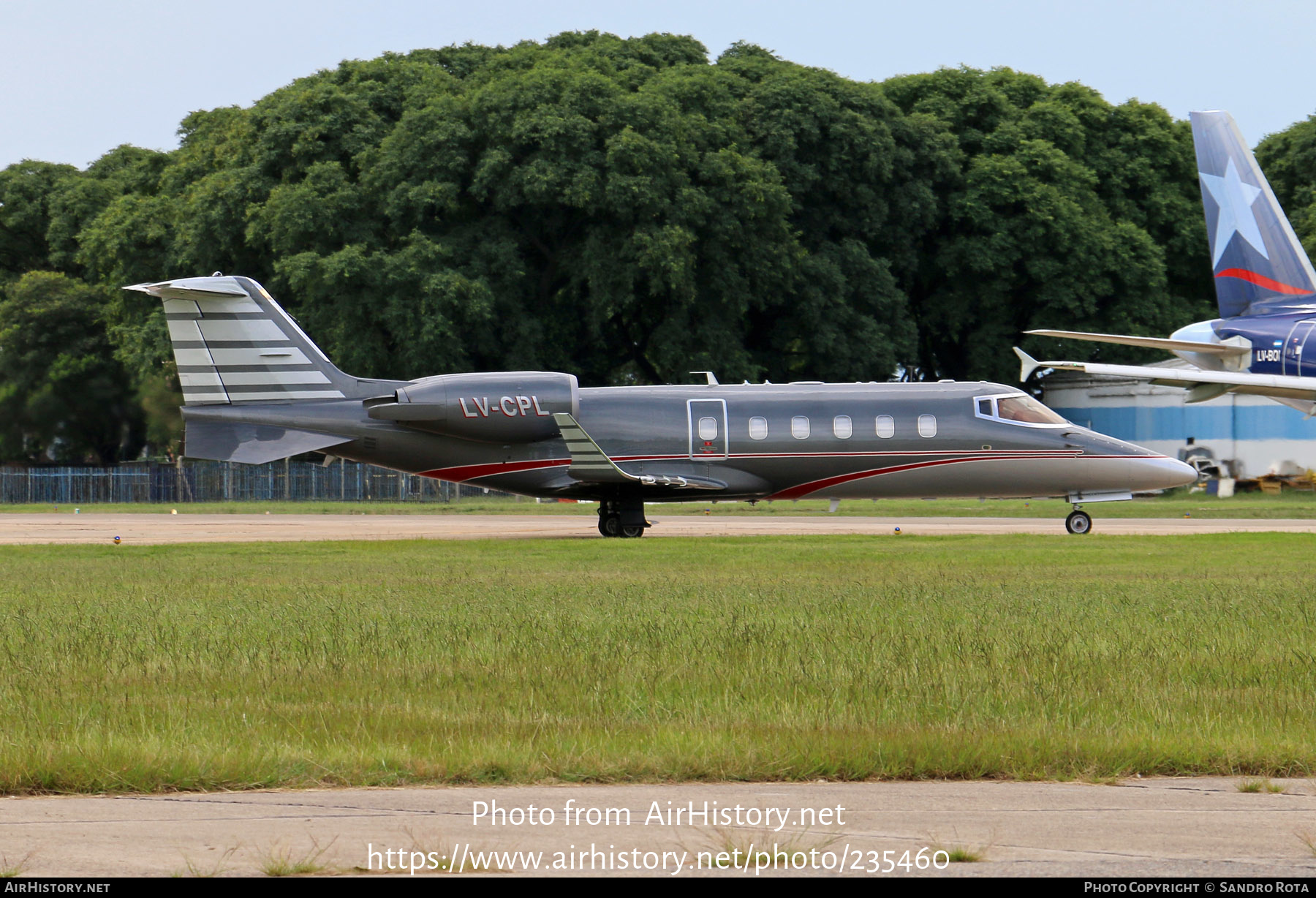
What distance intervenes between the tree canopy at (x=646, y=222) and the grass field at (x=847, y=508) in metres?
4.56

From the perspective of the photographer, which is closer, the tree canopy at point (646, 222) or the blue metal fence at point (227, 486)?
the tree canopy at point (646, 222)

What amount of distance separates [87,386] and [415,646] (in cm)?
5264

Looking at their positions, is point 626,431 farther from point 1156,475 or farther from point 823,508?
point 823,508

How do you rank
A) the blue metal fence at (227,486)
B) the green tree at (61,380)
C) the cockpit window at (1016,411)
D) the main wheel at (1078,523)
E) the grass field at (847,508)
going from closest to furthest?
the main wheel at (1078,523) < the cockpit window at (1016,411) < the grass field at (847,508) < the blue metal fence at (227,486) < the green tree at (61,380)

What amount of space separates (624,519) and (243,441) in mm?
7281

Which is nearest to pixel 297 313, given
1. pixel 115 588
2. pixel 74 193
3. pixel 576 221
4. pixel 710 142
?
pixel 576 221

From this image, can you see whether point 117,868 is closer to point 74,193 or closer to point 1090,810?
point 1090,810

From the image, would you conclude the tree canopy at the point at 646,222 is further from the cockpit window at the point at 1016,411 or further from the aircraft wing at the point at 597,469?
the aircraft wing at the point at 597,469

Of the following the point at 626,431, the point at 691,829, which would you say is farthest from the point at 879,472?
the point at 691,829

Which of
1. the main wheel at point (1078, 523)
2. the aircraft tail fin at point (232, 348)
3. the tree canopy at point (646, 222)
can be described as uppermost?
the tree canopy at point (646, 222)

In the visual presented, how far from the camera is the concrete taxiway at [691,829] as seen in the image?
18.9 ft

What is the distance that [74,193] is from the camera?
229 ft

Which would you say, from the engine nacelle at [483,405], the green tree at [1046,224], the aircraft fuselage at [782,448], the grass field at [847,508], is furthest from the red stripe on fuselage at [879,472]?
the green tree at [1046,224]

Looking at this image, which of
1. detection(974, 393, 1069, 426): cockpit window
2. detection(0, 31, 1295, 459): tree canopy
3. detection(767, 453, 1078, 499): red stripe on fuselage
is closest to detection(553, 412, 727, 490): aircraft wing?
detection(767, 453, 1078, 499): red stripe on fuselage
